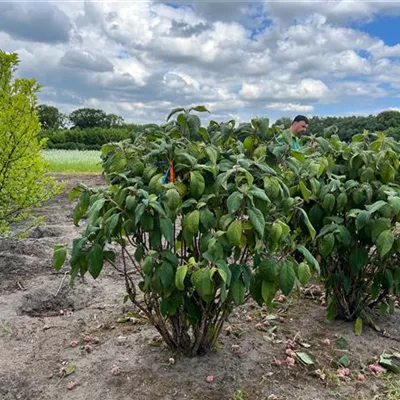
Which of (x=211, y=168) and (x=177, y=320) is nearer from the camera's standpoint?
(x=211, y=168)

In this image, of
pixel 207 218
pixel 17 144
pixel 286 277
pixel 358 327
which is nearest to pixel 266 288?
pixel 286 277

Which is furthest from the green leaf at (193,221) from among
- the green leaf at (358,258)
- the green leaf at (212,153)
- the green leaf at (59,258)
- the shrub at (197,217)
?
the green leaf at (358,258)

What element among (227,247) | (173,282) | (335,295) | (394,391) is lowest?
(394,391)

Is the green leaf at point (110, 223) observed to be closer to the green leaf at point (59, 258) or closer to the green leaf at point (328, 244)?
the green leaf at point (59, 258)

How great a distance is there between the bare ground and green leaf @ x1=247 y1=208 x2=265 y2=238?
952 millimetres

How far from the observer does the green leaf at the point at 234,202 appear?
6.00 feet

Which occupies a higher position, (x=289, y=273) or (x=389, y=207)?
(x=389, y=207)

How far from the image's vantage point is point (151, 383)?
2.34m

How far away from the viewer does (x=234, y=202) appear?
1.84m

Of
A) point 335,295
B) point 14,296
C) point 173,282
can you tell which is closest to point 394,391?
point 335,295

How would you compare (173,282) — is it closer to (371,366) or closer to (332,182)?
(332,182)

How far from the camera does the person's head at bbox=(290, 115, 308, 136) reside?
608 cm

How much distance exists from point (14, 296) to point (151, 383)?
1758 millimetres

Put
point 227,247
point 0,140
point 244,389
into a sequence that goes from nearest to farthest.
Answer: point 227,247 → point 244,389 → point 0,140
